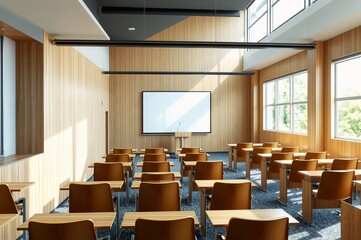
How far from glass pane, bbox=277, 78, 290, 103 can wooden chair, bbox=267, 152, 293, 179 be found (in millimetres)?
5274

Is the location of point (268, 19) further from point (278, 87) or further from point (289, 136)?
point (289, 136)

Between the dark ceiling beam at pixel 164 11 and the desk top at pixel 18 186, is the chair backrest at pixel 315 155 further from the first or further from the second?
the dark ceiling beam at pixel 164 11

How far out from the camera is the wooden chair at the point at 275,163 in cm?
726

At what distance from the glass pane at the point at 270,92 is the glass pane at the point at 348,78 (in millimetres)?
4664

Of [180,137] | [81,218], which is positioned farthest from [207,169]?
[180,137]

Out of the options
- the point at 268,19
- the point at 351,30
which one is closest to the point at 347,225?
the point at 351,30

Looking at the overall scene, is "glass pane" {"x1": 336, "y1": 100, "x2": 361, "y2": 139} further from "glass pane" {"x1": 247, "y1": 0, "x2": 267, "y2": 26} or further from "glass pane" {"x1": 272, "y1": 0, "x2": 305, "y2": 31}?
"glass pane" {"x1": 247, "y1": 0, "x2": 267, "y2": 26}

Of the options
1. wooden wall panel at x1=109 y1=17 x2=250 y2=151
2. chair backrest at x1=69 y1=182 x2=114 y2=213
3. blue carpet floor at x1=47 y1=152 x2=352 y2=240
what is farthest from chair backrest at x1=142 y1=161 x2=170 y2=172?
wooden wall panel at x1=109 y1=17 x2=250 y2=151

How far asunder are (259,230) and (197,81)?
1300 cm

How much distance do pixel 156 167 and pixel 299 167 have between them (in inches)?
99.3

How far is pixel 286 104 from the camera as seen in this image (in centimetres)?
1241

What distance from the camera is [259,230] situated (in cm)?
267

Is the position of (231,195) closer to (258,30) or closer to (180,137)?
(180,137)

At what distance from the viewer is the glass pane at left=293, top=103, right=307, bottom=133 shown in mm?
11047
